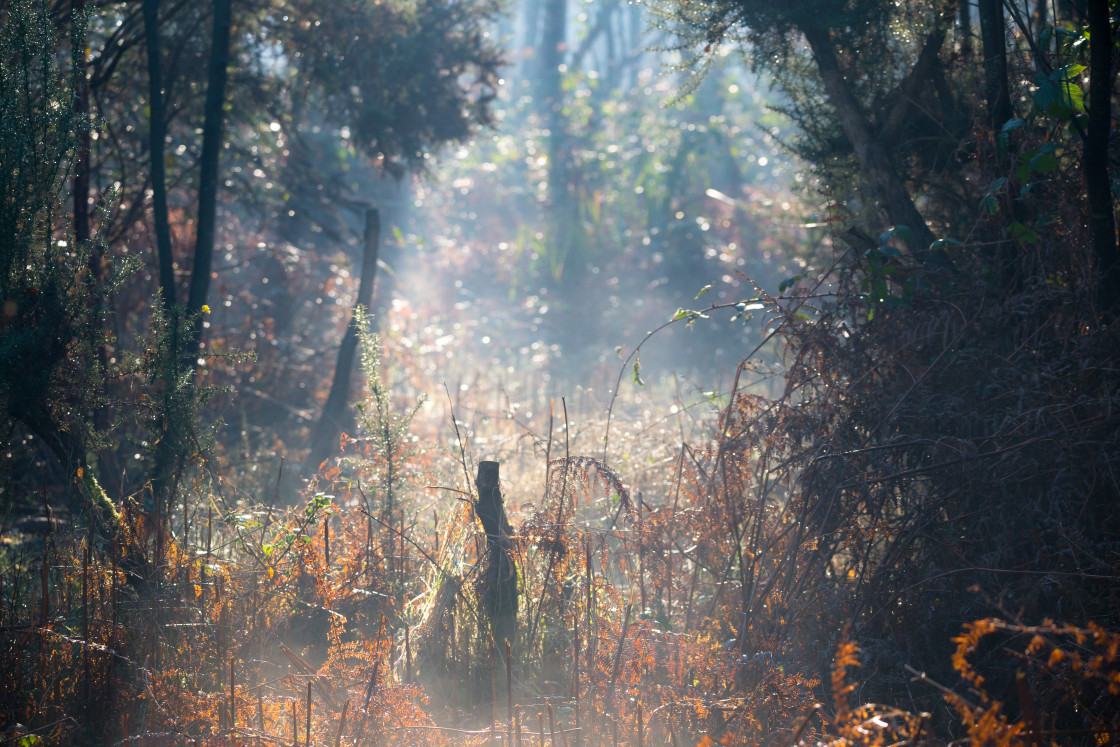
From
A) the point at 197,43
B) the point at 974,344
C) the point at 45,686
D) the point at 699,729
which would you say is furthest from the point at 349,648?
the point at 197,43

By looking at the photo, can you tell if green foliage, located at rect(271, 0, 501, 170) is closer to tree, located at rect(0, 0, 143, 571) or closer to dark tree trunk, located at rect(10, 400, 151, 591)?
tree, located at rect(0, 0, 143, 571)

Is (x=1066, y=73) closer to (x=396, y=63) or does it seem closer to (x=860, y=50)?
(x=860, y=50)

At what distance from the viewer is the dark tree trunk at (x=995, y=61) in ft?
14.3

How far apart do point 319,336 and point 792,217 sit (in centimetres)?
571

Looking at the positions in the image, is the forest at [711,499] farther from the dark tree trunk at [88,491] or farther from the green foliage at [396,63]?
the green foliage at [396,63]

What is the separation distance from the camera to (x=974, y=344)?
407cm

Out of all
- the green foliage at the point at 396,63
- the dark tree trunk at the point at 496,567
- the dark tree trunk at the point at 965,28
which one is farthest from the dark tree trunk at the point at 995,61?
the green foliage at the point at 396,63

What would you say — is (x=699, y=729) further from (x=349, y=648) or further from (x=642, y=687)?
(x=349, y=648)

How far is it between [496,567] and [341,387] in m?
4.53

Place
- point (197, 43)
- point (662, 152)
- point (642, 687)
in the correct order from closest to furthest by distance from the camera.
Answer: point (642, 687)
point (197, 43)
point (662, 152)

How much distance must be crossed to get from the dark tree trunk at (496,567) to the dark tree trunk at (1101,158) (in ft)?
9.61

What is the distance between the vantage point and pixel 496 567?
3830 millimetres

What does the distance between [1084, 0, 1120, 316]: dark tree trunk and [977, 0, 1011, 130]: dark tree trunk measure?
0.66m

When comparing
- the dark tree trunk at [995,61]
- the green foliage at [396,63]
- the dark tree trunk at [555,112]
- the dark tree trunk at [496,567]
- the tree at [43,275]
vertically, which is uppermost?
the dark tree trunk at [555,112]
